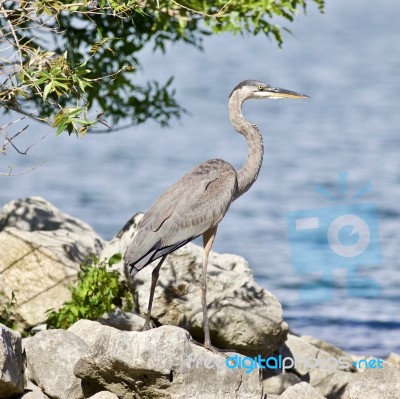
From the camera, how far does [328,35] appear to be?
55625 mm

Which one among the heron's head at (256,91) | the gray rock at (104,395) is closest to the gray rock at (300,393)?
the gray rock at (104,395)

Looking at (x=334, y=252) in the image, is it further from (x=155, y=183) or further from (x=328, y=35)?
(x=328, y=35)

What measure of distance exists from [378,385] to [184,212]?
1.93 meters

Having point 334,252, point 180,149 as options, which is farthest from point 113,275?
point 180,149

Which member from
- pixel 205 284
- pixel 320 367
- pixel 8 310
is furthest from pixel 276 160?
pixel 205 284

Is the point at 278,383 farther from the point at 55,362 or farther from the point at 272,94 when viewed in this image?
the point at 272,94

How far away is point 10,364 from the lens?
7.86 m

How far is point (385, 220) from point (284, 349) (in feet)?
36.7

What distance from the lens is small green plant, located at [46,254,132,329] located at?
945cm

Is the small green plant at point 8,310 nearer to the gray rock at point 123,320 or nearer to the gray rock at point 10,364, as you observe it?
the gray rock at point 123,320

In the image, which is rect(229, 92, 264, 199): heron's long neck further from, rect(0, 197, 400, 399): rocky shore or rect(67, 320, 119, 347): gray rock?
rect(67, 320, 119, 347): gray rock

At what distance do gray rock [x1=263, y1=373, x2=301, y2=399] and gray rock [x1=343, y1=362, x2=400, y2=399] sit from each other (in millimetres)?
1044

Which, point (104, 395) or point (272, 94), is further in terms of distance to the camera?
point (272, 94)

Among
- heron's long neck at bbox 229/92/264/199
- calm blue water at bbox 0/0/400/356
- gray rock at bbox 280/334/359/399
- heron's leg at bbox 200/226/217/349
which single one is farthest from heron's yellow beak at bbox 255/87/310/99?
calm blue water at bbox 0/0/400/356
